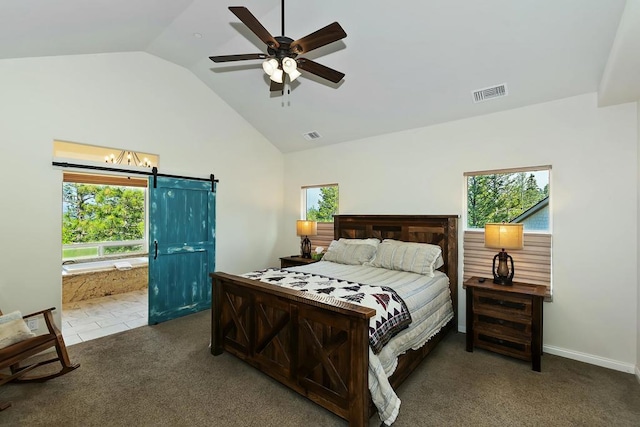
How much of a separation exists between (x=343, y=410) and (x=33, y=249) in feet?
11.7

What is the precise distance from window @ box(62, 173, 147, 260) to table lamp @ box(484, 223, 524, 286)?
6.54 metres

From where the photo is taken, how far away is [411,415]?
7.06ft

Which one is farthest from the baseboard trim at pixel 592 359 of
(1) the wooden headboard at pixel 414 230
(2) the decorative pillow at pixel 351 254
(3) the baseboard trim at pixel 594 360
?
(2) the decorative pillow at pixel 351 254

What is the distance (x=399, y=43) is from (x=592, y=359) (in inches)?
145

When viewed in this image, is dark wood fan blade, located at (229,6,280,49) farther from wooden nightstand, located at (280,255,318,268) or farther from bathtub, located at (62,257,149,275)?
bathtub, located at (62,257,149,275)

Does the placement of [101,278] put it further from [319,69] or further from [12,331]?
[319,69]

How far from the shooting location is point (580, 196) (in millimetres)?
2998

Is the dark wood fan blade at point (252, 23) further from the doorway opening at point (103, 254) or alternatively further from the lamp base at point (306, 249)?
the doorway opening at point (103, 254)

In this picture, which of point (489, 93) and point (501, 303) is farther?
point (489, 93)

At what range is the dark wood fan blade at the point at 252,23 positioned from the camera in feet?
6.31

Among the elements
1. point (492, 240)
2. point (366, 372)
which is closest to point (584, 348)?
point (492, 240)

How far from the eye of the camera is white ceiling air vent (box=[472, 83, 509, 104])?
317cm

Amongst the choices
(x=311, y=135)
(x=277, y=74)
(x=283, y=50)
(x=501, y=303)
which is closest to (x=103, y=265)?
(x=311, y=135)

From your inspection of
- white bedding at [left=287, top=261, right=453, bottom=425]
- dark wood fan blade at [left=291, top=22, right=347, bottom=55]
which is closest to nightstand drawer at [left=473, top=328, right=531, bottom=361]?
white bedding at [left=287, top=261, right=453, bottom=425]
